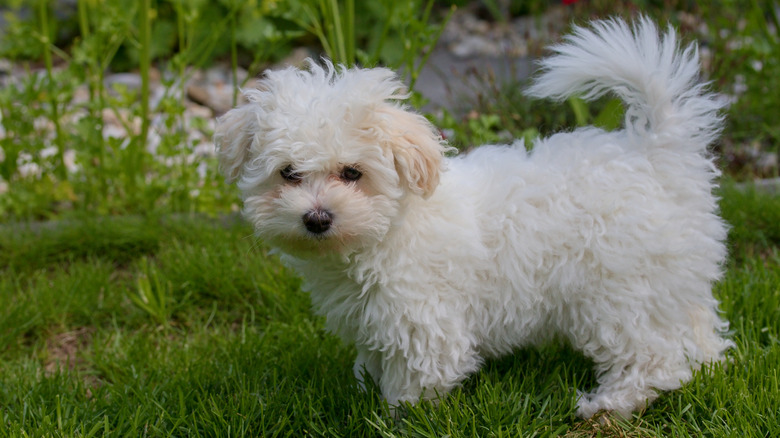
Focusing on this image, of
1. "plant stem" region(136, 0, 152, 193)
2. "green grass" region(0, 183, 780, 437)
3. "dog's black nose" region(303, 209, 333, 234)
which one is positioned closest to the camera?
"dog's black nose" region(303, 209, 333, 234)

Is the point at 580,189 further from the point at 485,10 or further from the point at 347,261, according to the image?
the point at 485,10

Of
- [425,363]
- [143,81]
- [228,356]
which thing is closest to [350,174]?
[425,363]

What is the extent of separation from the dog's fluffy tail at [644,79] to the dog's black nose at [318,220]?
89 centimetres

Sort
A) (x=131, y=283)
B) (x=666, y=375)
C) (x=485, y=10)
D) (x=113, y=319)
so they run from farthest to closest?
1. (x=485, y=10)
2. (x=131, y=283)
3. (x=113, y=319)
4. (x=666, y=375)

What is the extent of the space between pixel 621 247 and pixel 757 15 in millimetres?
3009

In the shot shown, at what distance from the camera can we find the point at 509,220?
2.57m

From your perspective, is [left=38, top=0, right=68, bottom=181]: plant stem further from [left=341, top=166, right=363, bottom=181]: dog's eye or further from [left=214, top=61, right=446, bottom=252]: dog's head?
[left=341, top=166, right=363, bottom=181]: dog's eye

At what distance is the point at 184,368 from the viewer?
123 inches

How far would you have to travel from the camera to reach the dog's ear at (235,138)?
2.59 metres

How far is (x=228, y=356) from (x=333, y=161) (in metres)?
1.22

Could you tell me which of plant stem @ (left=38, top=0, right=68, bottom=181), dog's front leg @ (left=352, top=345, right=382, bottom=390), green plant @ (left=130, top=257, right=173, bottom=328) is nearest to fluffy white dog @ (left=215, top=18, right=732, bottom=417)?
dog's front leg @ (left=352, top=345, right=382, bottom=390)

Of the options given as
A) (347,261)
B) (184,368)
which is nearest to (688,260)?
(347,261)

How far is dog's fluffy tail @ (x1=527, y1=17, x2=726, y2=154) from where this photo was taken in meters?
2.53

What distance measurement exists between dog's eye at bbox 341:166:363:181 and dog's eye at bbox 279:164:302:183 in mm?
142
